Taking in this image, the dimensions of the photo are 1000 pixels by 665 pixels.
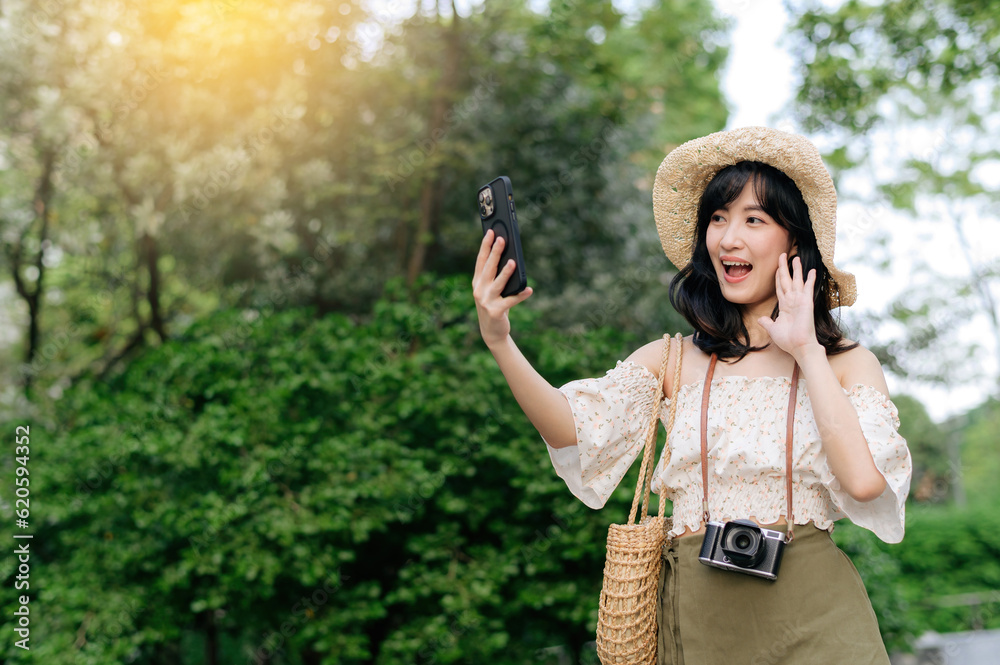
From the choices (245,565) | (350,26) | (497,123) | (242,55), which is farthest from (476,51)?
(245,565)

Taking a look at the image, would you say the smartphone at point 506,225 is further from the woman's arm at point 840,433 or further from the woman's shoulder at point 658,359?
the woman's arm at point 840,433

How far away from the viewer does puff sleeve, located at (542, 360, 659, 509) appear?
1.75 metres

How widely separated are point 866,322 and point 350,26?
436 cm

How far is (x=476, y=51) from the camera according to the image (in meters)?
5.48

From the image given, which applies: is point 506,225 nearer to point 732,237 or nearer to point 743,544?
point 732,237

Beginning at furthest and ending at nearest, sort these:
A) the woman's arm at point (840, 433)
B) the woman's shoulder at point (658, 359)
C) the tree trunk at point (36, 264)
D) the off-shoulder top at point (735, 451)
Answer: the tree trunk at point (36, 264) < the woman's shoulder at point (658, 359) < the off-shoulder top at point (735, 451) < the woman's arm at point (840, 433)

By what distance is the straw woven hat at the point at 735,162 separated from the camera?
1.72m

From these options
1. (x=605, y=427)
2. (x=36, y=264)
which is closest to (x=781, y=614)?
(x=605, y=427)

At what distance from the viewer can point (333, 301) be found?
595cm

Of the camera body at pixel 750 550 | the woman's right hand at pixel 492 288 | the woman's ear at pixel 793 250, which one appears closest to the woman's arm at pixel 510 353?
the woman's right hand at pixel 492 288

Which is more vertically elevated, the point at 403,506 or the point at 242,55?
the point at 242,55

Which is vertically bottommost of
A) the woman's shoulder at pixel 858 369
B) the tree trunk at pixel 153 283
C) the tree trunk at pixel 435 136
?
the woman's shoulder at pixel 858 369

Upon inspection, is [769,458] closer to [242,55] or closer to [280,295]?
[280,295]

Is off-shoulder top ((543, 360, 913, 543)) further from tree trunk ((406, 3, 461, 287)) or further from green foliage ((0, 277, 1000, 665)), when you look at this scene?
tree trunk ((406, 3, 461, 287))
